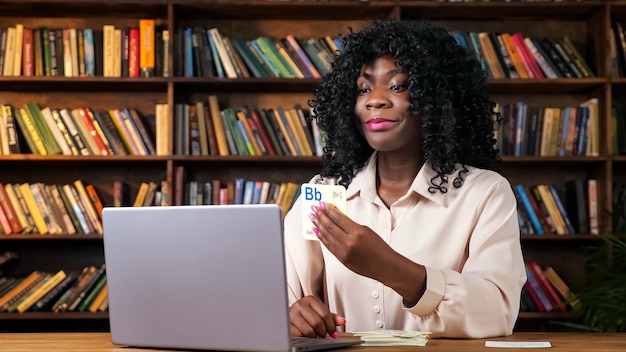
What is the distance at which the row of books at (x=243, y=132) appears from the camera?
3680 mm

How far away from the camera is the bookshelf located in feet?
12.0

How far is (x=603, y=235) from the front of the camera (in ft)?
11.6

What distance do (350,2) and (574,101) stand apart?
3.78 feet

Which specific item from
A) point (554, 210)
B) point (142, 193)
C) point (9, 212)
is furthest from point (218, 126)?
point (554, 210)

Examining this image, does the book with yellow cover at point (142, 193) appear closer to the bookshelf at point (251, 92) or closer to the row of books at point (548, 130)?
the bookshelf at point (251, 92)

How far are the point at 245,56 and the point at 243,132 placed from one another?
1.08 ft

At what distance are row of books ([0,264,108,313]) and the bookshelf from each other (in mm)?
56

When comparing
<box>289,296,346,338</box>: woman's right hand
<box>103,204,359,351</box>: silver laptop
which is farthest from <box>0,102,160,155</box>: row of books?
<box>103,204,359,351</box>: silver laptop

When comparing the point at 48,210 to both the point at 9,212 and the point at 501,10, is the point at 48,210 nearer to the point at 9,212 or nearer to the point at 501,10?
the point at 9,212

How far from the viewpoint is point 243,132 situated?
3.69m

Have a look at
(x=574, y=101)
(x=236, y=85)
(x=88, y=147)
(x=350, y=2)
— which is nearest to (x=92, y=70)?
(x=88, y=147)

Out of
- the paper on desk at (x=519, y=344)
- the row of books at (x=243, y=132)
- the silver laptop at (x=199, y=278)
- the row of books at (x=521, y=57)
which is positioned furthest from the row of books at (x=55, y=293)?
the paper on desk at (x=519, y=344)

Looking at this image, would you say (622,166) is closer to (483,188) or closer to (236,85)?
(236,85)

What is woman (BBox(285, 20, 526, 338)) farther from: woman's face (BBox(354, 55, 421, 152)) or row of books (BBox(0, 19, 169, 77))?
row of books (BBox(0, 19, 169, 77))
